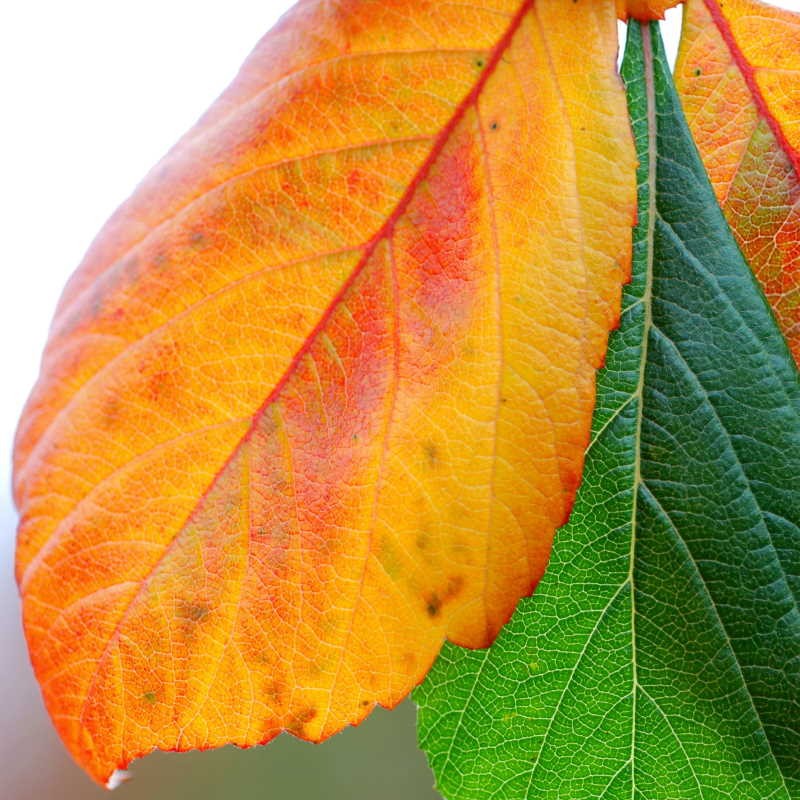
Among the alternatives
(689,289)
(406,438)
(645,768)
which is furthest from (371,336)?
(645,768)

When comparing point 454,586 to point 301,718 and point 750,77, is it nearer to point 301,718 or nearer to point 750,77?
point 301,718

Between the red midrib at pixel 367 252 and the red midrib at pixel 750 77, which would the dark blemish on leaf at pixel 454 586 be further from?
the red midrib at pixel 750 77

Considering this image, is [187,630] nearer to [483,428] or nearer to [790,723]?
[483,428]

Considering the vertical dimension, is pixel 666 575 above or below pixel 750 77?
below

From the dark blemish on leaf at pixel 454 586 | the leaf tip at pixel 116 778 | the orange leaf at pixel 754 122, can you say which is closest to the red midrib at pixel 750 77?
the orange leaf at pixel 754 122

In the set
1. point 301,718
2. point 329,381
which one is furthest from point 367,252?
point 301,718
